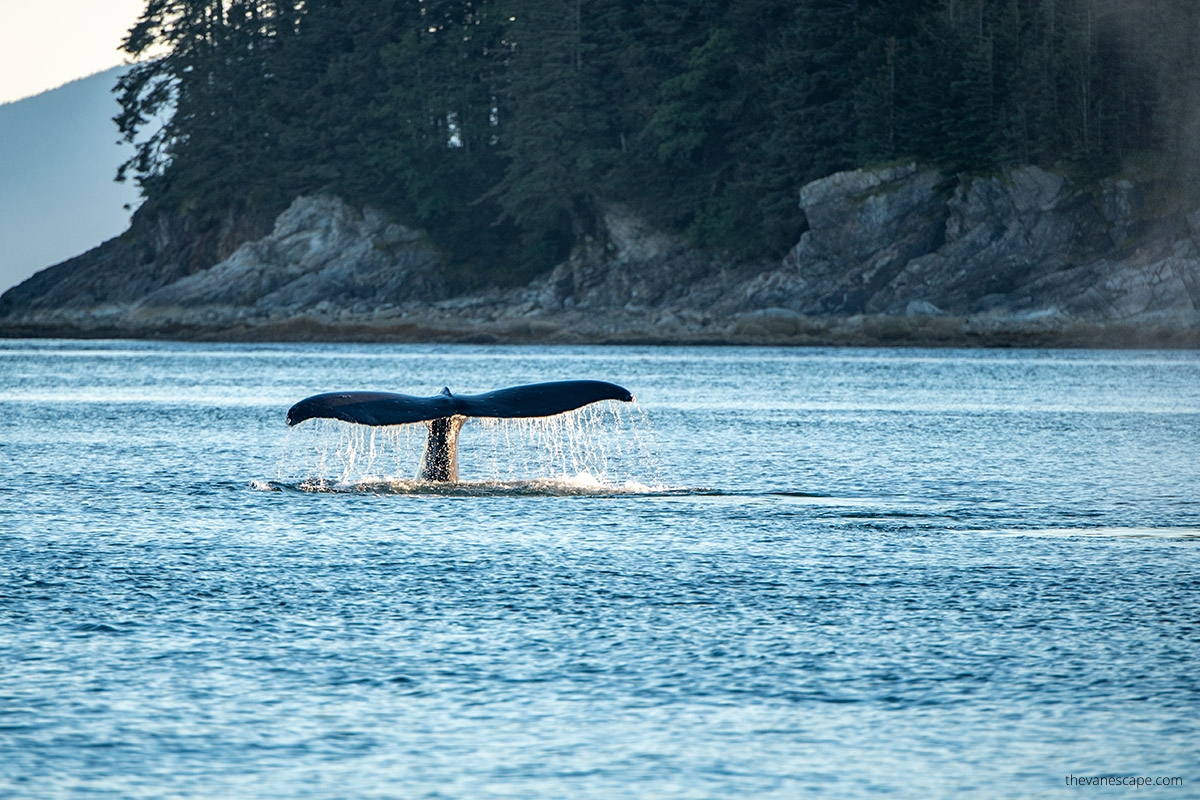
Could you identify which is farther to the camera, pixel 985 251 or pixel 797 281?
pixel 797 281

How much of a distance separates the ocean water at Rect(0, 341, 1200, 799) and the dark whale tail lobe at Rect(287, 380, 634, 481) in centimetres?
162

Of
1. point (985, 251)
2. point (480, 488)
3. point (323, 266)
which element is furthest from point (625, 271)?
point (480, 488)

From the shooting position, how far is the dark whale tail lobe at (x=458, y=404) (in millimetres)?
21656

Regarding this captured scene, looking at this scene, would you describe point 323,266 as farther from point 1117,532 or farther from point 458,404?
point 1117,532

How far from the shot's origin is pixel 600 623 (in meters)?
15.7

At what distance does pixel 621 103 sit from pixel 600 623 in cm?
10802

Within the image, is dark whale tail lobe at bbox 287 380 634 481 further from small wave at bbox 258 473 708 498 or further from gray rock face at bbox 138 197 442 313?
gray rock face at bbox 138 197 442 313

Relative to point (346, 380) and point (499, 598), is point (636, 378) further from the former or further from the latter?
point (499, 598)

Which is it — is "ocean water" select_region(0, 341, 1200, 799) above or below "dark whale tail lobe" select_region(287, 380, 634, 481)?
below

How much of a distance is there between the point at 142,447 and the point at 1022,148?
254 ft

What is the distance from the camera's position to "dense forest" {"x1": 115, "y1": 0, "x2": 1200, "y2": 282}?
104 m

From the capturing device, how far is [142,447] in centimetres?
3644

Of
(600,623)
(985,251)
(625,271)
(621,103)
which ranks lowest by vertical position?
(600,623)

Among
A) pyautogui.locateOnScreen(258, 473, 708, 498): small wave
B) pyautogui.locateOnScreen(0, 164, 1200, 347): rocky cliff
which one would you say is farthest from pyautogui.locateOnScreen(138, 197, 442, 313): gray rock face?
pyautogui.locateOnScreen(258, 473, 708, 498): small wave
